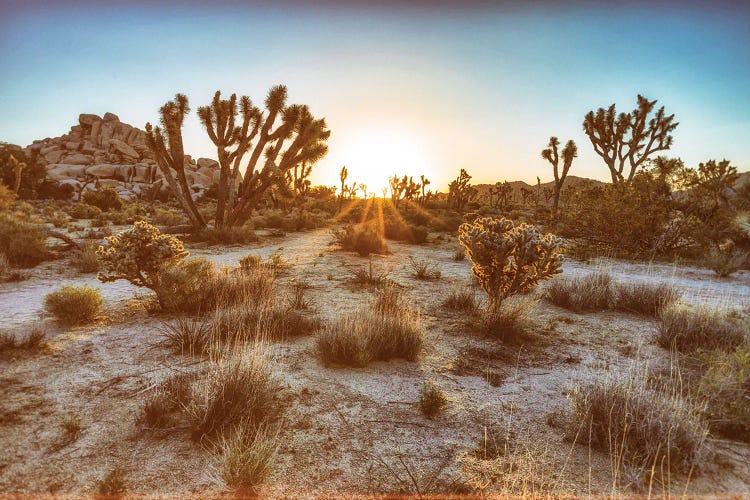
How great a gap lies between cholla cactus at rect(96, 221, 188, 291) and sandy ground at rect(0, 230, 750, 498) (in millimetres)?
719

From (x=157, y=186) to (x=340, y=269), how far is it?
106 ft

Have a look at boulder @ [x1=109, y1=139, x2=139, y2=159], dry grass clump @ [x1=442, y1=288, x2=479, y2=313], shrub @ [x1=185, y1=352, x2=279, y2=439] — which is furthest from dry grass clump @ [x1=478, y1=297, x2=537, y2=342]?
boulder @ [x1=109, y1=139, x2=139, y2=159]

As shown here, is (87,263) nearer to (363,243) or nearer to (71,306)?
(71,306)

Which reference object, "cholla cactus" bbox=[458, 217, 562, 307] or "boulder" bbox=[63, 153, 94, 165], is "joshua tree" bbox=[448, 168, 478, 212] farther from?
"boulder" bbox=[63, 153, 94, 165]

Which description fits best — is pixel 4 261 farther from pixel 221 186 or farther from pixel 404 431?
pixel 404 431

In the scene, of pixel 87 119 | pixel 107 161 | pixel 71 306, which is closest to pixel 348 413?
pixel 71 306

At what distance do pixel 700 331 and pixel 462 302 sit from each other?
3.59 m

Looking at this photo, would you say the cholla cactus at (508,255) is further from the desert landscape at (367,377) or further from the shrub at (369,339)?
the shrub at (369,339)

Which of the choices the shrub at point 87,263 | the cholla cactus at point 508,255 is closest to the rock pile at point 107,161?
the shrub at point 87,263

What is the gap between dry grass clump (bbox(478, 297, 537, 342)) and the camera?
5934 mm

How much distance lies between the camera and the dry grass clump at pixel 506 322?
5.93 metres

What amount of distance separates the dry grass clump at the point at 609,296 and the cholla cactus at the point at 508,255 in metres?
1.89

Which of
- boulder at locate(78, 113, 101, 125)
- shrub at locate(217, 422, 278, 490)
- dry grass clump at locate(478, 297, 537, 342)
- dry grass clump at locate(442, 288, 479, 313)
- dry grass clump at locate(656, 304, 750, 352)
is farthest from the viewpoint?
boulder at locate(78, 113, 101, 125)

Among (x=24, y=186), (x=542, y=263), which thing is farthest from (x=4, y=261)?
(x=24, y=186)
